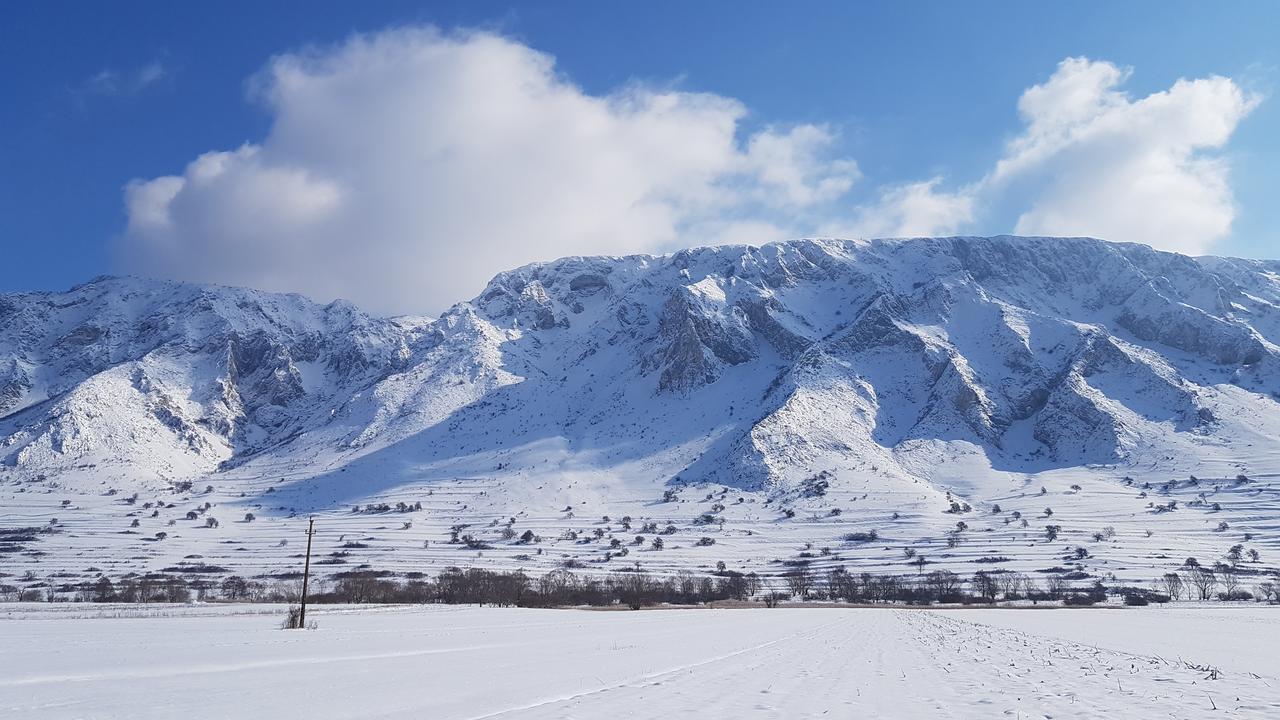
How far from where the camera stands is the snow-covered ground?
15492mm

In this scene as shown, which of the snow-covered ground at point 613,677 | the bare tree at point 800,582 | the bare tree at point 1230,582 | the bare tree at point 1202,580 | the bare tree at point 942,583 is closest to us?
the snow-covered ground at point 613,677

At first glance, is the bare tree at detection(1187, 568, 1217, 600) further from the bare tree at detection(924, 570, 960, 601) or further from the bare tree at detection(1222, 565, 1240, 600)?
the bare tree at detection(924, 570, 960, 601)

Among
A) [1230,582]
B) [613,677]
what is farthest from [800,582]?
[613,677]

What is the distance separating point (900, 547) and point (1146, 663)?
556 ft

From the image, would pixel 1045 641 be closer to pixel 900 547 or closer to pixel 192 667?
pixel 192 667

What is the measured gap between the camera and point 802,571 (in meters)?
170

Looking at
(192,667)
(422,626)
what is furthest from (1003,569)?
(192,667)

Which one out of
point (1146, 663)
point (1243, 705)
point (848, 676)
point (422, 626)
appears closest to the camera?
point (1243, 705)

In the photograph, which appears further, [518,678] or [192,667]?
[192,667]

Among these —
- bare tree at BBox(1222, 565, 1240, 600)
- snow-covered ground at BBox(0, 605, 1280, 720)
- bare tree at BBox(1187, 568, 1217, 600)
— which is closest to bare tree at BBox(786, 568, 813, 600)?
bare tree at BBox(1187, 568, 1217, 600)

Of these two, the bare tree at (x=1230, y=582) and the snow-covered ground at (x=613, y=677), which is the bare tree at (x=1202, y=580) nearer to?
the bare tree at (x=1230, y=582)

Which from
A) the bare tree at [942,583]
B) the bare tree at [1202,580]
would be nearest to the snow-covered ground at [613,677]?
the bare tree at [942,583]

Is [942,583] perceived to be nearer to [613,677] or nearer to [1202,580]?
[1202,580]

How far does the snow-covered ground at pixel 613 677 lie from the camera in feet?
50.8
